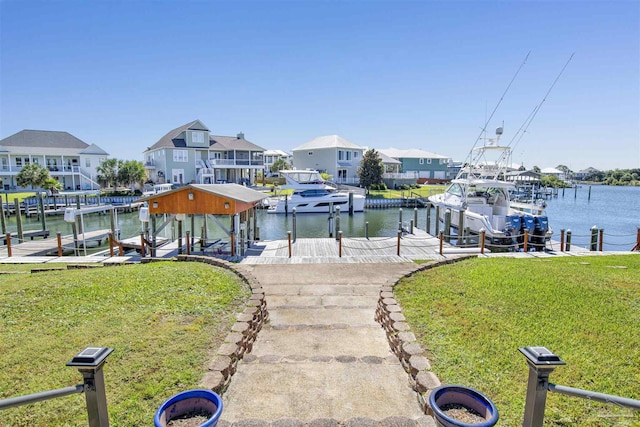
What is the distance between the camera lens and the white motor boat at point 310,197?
1401 inches

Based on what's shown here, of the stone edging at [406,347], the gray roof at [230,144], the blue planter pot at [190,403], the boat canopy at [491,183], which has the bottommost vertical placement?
the stone edging at [406,347]

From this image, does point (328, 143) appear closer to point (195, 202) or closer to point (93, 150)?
point (93, 150)


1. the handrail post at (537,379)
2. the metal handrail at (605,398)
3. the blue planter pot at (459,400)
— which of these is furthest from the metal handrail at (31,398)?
the metal handrail at (605,398)

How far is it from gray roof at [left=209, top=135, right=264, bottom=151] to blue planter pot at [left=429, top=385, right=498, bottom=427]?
4892 centimetres

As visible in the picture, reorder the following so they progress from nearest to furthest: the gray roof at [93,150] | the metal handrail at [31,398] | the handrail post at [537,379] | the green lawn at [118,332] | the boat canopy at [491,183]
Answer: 1. the metal handrail at [31,398]
2. the handrail post at [537,379]
3. the green lawn at [118,332]
4. the boat canopy at [491,183]
5. the gray roof at [93,150]

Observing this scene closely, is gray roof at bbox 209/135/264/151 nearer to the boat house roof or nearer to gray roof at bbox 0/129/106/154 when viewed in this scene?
gray roof at bbox 0/129/106/154

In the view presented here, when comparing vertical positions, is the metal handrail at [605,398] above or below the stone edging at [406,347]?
above

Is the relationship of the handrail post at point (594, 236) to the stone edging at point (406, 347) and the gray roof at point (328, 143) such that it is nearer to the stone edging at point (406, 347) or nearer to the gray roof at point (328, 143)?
the stone edging at point (406, 347)

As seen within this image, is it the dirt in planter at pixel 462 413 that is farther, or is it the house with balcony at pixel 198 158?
the house with balcony at pixel 198 158

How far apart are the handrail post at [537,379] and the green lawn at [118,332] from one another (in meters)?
3.43

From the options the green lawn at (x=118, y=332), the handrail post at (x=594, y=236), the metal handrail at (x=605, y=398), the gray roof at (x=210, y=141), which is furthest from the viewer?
the gray roof at (x=210, y=141)

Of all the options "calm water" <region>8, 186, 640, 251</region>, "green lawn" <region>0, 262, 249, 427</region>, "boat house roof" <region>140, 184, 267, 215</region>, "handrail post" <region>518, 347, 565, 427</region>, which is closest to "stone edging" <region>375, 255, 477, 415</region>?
"handrail post" <region>518, 347, 565, 427</region>

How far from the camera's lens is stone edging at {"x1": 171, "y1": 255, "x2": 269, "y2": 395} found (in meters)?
4.24

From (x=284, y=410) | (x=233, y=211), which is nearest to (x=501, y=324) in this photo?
(x=284, y=410)
